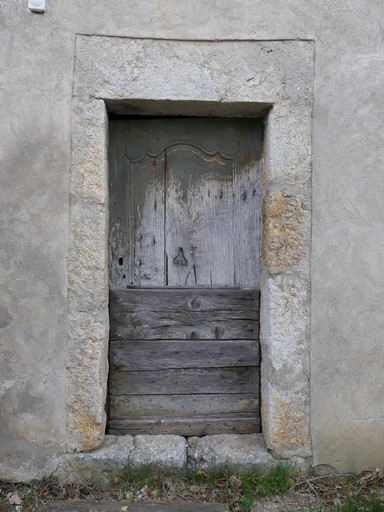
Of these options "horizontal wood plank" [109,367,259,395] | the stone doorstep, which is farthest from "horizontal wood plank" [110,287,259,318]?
the stone doorstep

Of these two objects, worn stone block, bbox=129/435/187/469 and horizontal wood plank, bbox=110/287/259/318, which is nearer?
worn stone block, bbox=129/435/187/469

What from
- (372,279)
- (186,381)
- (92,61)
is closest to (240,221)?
(372,279)

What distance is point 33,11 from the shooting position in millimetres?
2822

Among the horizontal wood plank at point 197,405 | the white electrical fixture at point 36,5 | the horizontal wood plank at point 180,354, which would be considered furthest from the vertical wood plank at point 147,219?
the white electrical fixture at point 36,5

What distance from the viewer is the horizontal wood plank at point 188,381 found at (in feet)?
10.4

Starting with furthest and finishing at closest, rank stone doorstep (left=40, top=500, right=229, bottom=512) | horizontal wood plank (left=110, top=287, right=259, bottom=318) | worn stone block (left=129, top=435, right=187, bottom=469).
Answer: horizontal wood plank (left=110, top=287, right=259, bottom=318)
worn stone block (left=129, top=435, right=187, bottom=469)
stone doorstep (left=40, top=500, right=229, bottom=512)

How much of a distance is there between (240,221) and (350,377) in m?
1.15

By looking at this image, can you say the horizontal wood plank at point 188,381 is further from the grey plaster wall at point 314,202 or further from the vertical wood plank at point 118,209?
the vertical wood plank at point 118,209

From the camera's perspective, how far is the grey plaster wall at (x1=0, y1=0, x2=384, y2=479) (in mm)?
2838

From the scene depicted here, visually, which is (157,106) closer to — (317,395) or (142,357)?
(142,357)

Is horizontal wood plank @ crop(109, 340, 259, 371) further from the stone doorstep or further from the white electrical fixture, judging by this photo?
the white electrical fixture

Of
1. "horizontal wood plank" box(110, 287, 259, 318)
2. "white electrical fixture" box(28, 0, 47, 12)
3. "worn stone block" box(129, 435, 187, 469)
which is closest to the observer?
"white electrical fixture" box(28, 0, 47, 12)

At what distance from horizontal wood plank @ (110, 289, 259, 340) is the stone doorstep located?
929 mm

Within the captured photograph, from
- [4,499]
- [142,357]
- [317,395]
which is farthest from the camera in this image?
[142,357]
